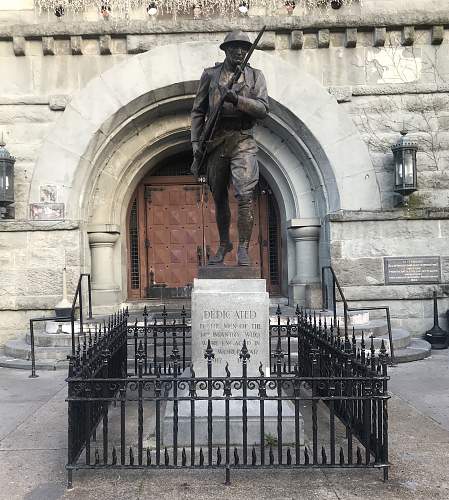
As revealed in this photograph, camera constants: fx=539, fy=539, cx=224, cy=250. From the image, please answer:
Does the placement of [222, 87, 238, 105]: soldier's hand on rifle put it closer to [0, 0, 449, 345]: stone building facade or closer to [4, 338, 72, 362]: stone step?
[4, 338, 72, 362]: stone step

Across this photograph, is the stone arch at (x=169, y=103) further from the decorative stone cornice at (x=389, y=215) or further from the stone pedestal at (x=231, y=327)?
the stone pedestal at (x=231, y=327)

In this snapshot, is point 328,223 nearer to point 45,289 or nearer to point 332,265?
point 332,265

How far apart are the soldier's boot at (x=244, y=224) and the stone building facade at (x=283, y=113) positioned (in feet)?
15.2

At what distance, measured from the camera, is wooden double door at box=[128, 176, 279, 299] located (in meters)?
11.8

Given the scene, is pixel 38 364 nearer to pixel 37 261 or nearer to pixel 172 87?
pixel 37 261

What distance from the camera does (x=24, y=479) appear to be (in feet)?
13.1

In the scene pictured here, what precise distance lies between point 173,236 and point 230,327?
706cm

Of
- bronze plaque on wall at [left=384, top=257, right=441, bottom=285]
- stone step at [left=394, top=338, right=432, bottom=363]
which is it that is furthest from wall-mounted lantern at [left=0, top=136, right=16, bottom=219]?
stone step at [left=394, top=338, right=432, bottom=363]

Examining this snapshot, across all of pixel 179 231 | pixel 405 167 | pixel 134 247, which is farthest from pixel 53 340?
pixel 405 167

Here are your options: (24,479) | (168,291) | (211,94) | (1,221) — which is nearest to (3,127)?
(1,221)

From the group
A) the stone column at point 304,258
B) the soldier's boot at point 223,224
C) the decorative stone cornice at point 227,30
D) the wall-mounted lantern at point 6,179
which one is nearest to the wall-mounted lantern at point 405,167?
Answer: the stone column at point 304,258

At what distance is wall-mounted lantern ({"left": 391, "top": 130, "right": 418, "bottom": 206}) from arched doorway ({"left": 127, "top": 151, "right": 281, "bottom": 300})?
3.06 metres

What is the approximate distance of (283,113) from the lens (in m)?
9.96

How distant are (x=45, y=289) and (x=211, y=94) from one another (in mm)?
5795
